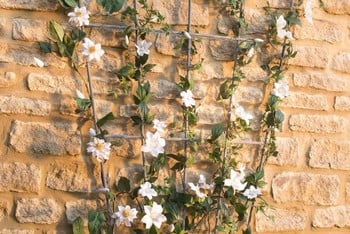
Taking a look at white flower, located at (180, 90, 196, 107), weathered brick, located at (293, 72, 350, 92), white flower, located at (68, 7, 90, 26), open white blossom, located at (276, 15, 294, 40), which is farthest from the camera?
weathered brick, located at (293, 72, 350, 92)

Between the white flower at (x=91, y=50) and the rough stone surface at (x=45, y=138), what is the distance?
0.31 meters

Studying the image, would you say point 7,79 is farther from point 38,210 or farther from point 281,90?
point 281,90

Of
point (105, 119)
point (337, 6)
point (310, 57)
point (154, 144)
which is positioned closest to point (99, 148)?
point (105, 119)

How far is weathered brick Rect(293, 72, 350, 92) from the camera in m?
2.24

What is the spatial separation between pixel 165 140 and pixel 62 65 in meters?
0.56

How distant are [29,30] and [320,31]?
1.37 metres

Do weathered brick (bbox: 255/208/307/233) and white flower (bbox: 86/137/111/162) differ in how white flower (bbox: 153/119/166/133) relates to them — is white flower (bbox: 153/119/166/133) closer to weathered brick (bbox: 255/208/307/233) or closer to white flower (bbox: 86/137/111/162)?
white flower (bbox: 86/137/111/162)

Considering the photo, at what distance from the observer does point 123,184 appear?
203cm

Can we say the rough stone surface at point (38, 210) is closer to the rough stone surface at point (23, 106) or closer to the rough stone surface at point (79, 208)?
the rough stone surface at point (79, 208)

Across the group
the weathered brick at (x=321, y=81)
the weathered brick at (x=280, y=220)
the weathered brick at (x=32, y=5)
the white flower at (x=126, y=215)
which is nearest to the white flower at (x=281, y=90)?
the weathered brick at (x=321, y=81)

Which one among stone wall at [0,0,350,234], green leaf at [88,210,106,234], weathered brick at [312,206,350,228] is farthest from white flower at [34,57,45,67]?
weathered brick at [312,206,350,228]

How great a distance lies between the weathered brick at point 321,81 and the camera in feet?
7.35

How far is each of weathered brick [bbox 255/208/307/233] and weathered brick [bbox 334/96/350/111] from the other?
21.5 inches

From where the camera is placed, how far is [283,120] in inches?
85.8
